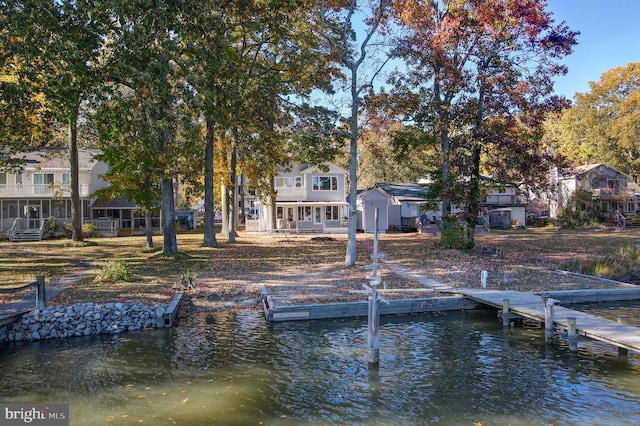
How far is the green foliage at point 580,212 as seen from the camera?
159ft

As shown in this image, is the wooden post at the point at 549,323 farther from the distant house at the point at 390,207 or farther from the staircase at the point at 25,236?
the staircase at the point at 25,236

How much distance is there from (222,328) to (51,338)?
4316 mm

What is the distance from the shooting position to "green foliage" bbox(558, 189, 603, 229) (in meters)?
48.4

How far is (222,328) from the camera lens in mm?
13172

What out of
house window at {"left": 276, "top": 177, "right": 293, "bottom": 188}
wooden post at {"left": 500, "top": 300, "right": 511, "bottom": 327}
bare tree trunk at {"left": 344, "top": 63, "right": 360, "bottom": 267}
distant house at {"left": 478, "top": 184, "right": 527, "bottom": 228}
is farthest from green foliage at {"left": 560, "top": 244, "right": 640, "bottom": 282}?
house window at {"left": 276, "top": 177, "right": 293, "bottom": 188}

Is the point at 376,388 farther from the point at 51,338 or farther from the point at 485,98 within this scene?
the point at 485,98

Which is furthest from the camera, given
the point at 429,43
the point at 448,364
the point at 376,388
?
the point at 429,43

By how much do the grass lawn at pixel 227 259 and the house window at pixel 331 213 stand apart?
11.4 meters

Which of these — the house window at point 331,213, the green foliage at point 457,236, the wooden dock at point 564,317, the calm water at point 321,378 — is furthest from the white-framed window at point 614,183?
the calm water at point 321,378

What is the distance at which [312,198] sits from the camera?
4403 centimetres

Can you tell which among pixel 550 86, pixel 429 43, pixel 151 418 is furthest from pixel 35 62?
pixel 550 86

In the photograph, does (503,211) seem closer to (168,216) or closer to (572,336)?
(168,216)

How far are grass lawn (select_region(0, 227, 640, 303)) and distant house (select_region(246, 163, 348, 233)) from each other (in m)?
9.69

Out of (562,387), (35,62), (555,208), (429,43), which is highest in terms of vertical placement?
(429,43)
